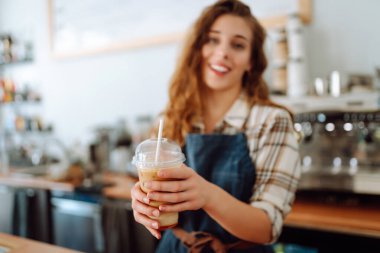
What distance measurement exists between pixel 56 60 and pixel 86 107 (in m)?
0.60

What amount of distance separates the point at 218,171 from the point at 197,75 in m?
0.41

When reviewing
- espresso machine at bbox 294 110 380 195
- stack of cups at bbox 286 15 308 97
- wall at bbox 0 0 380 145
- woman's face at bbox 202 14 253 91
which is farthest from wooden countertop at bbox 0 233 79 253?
wall at bbox 0 0 380 145

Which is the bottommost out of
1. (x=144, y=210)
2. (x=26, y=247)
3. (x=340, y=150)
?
(x=26, y=247)

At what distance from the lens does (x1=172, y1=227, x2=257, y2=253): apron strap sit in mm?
1146

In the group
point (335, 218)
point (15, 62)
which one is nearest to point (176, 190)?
point (335, 218)

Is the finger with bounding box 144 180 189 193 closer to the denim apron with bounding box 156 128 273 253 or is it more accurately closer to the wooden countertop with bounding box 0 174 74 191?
the denim apron with bounding box 156 128 273 253

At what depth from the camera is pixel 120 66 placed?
3107mm

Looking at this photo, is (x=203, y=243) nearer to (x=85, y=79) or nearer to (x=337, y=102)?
(x=337, y=102)

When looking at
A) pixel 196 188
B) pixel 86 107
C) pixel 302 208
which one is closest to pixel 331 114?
pixel 302 208

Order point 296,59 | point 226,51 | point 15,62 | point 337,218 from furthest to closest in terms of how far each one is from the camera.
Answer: point 15,62 < point 296,59 < point 337,218 < point 226,51

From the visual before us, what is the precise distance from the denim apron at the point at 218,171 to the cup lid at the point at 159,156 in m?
0.36

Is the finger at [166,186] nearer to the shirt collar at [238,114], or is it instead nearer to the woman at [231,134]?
the woman at [231,134]

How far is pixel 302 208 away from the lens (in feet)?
5.96

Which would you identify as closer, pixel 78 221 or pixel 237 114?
pixel 237 114
